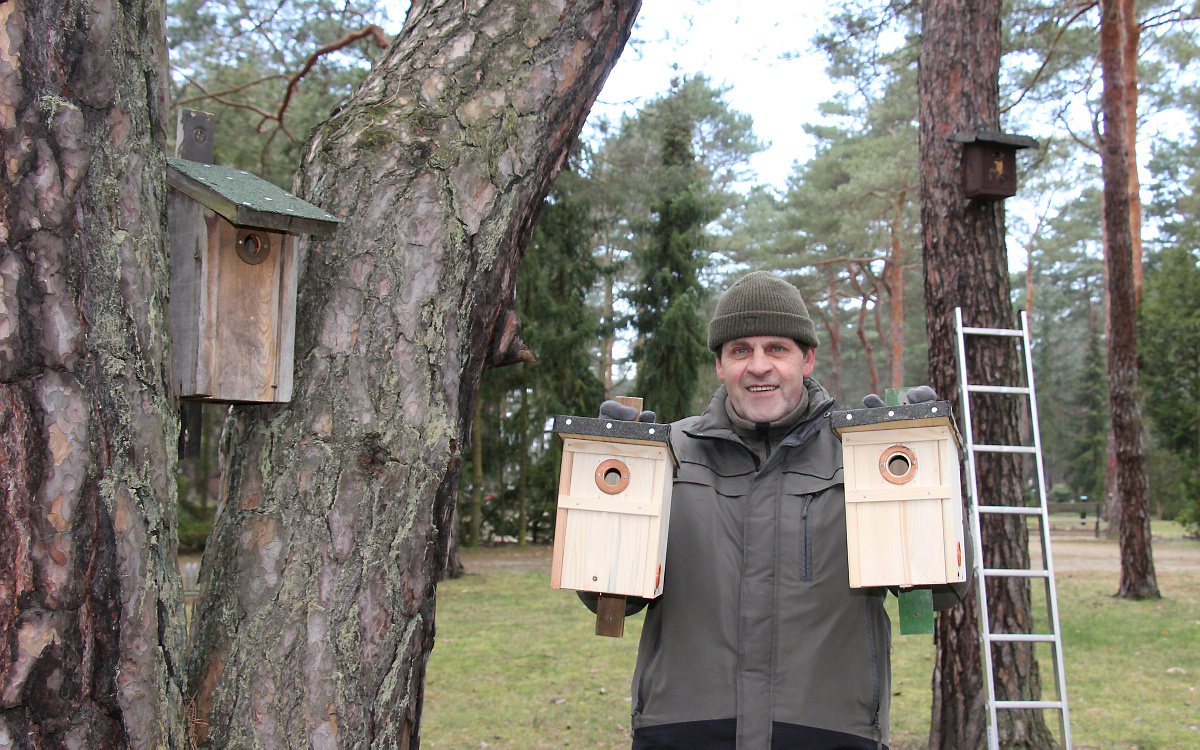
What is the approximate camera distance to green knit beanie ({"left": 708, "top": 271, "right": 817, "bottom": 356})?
261 cm

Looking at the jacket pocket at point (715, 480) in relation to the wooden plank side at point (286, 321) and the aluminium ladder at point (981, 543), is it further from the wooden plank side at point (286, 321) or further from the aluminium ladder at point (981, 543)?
the aluminium ladder at point (981, 543)

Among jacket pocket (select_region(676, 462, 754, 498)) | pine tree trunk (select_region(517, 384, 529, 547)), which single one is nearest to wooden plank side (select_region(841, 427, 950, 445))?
jacket pocket (select_region(676, 462, 754, 498))

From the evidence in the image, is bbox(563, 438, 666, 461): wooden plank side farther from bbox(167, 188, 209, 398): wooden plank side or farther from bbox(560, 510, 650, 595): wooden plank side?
bbox(167, 188, 209, 398): wooden plank side

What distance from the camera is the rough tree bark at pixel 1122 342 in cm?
1105

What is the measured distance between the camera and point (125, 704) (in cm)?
158

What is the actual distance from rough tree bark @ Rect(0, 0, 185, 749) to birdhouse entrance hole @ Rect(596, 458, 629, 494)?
1.07m

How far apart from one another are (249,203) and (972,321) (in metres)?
4.28

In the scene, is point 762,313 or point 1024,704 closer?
point 762,313

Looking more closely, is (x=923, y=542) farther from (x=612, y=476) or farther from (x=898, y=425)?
(x=612, y=476)

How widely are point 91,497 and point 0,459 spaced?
0.15 m

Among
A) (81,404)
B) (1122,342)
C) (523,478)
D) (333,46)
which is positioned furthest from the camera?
(523,478)

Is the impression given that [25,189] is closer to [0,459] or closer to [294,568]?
[0,459]

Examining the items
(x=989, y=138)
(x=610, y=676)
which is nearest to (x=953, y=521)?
(x=989, y=138)

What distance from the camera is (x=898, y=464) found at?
2412 mm
